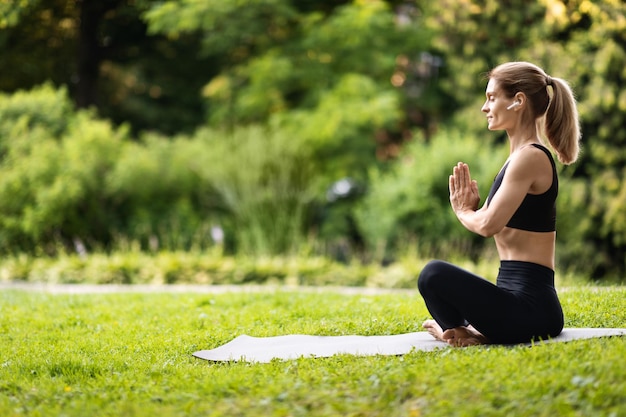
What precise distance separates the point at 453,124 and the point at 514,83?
12753 mm

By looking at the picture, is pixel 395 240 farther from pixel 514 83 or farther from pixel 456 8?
pixel 514 83

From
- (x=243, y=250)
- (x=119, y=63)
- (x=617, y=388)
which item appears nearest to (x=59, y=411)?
(x=617, y=388)

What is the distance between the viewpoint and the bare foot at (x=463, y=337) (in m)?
4.50

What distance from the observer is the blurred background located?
13.0 meters

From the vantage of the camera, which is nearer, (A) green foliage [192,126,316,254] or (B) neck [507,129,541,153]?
(B) neck [507,129,541,153]

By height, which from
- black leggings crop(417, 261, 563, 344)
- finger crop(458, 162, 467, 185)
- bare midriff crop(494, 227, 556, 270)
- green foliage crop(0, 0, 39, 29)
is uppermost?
green foliage crop(0, 0, 39, 29)

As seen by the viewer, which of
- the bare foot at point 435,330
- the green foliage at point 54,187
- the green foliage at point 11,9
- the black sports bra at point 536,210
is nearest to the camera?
the black sports bra at point 536,210

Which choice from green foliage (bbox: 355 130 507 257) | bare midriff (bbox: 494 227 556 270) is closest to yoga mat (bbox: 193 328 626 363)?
bare midriff (bbox: 494 227 556 270)

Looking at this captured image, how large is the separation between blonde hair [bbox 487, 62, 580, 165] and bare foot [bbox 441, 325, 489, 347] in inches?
48.4

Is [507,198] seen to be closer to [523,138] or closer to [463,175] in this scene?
[463,175]

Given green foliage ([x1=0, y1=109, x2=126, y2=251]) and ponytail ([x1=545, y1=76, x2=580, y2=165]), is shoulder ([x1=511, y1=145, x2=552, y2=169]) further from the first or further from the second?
green foliage ([x1=0, y1=109, x2=126, y2=251])

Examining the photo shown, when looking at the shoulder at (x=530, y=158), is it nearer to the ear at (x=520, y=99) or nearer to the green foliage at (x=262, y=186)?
the ear at (x=520, y=99)

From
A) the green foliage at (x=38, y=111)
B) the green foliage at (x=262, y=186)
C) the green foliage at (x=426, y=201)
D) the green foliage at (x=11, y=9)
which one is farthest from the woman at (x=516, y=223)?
the green foliage at (x=11, y=9)

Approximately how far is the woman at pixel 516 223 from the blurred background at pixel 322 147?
7.46 meters
